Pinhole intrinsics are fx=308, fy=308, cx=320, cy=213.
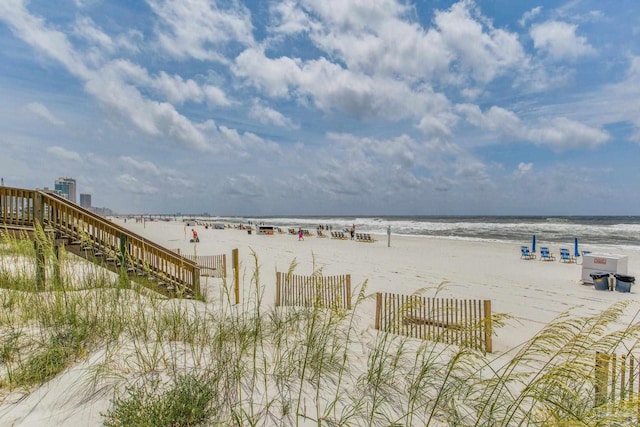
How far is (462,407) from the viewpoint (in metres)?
3.54

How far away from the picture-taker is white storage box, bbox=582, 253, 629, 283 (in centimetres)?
1309

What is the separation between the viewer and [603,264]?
13.4 metres

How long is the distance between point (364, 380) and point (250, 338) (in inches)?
63.7

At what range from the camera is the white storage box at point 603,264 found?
1309 centimetres

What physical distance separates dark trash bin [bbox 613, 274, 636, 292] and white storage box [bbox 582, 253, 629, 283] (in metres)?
0.70

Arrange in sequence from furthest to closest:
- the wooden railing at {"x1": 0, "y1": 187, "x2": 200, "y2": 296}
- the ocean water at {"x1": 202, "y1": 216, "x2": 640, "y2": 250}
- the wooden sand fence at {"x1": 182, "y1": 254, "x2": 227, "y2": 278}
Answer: the ocean water at {"x1": 202, "y1": 216, "x2": 640, "y2": 250}
the wooden sand fence at {"x1": 182, "y1": 254, "x2": 227, "y2": 278}
the wooden railing at {"x1": 0, "y1": 187, "x2": 200, "y2": 296}

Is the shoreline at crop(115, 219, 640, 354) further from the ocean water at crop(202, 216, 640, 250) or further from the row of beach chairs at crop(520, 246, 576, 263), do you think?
Answer: the ocean water at crop(202, 216, 640, 250)

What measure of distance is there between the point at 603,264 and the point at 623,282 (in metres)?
1.25

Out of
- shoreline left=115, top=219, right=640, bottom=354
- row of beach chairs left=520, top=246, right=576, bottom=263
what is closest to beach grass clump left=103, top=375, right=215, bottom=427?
shoreline left=115, top=219, right=640, bottom=354

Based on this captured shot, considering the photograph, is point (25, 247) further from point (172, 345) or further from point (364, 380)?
point (364, 380)

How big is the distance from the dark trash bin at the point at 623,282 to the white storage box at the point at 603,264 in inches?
27.4

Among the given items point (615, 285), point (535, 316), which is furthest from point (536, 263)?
point (535, 316)

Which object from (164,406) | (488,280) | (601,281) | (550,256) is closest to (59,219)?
(164,406)

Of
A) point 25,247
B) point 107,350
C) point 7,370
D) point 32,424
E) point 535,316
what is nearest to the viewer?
point 32,424
